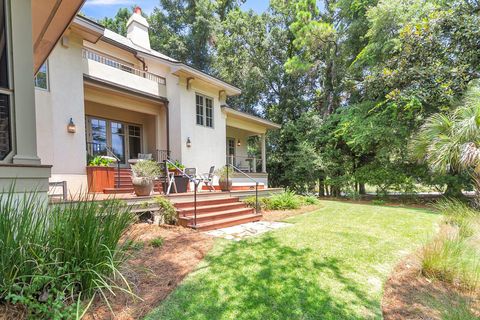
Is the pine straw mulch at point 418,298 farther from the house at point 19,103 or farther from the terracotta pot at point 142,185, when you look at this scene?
the terracotta pot at point 142,185

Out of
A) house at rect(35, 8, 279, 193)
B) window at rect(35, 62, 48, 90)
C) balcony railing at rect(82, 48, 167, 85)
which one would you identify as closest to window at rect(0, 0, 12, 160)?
house at rect(35, 8, 279, 193)

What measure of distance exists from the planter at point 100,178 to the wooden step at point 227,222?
3783 millimetres

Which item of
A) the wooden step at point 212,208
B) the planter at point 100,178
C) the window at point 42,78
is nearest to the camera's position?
the wooden step at point 212,208

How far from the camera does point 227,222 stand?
7.17 metres

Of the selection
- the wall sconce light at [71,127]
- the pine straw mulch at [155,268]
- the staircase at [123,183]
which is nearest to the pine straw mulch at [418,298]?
the pine straw mulch at [155,268]

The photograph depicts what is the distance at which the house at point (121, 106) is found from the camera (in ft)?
24.8

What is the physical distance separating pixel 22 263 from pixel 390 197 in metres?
15.9

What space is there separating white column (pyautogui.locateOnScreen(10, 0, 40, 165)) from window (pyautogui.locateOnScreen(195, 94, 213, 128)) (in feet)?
28.1

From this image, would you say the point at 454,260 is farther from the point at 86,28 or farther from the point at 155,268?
the point at 86,28

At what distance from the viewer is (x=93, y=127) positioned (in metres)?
10.4

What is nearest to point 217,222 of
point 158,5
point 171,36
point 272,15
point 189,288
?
point 189,288

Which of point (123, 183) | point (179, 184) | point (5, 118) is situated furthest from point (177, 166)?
point (5, 118)

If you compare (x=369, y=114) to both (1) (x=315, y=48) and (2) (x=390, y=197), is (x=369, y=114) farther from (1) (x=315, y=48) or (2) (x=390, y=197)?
(1) (x=315, y=48)

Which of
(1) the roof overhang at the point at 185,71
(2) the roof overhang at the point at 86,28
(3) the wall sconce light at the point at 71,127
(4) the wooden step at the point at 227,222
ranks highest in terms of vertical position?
(2) the roof overhang at the point at 86,28
